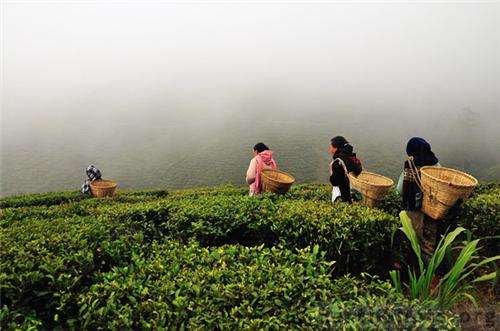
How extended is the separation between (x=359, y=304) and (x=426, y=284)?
3.67 ft

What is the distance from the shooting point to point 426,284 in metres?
3.02

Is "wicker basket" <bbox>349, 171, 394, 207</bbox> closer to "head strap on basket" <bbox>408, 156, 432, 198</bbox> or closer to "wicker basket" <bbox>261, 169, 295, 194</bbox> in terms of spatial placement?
"head strap on basket" <bbox>408, 156, 432, 198</bbox>

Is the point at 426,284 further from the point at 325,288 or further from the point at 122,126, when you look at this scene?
the point at 122,126

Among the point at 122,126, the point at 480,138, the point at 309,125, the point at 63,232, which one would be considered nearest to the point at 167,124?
the point at 122,126

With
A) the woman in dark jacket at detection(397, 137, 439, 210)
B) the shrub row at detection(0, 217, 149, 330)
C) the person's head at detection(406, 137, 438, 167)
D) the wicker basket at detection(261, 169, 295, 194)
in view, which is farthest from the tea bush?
the shrub row at detection(0, 217, 149, 330)

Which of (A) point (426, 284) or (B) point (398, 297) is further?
(A) point (426, 284)

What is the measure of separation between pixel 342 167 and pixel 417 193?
50.6 inches

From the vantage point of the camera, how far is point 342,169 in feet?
19.2

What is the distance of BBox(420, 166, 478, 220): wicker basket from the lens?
4.44m

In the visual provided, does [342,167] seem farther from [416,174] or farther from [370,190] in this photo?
[416,174]

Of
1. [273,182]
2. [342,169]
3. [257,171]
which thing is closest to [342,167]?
[342,169]

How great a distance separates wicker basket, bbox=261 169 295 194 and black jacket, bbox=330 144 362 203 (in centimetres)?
124

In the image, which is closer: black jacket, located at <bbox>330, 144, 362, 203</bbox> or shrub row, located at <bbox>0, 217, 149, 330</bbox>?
shrub row, located at <bbox>0, 217, 149, 330</bbox>

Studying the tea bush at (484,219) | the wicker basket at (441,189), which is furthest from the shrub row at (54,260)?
the tea bush at (484,219)
